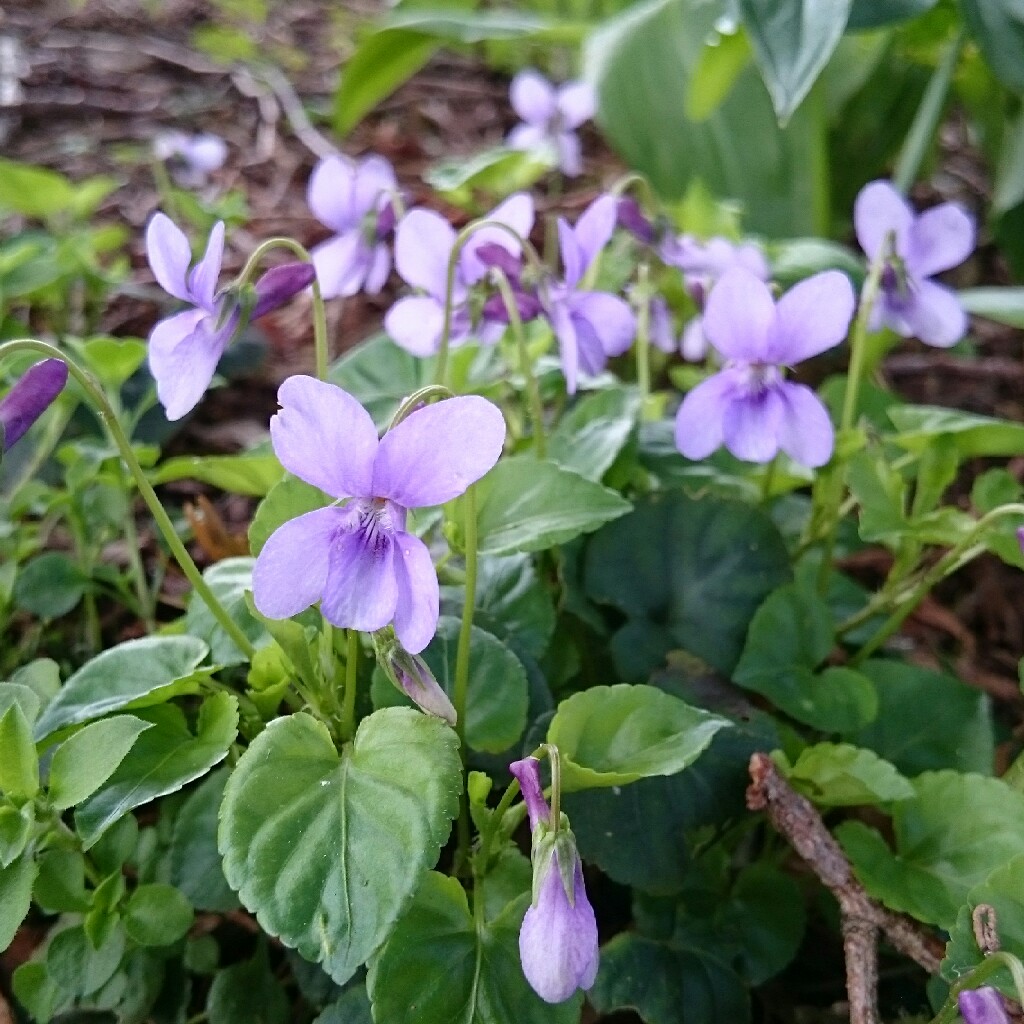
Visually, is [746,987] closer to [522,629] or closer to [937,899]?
[937,899]

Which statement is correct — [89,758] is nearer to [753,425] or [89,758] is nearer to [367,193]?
[753,425]

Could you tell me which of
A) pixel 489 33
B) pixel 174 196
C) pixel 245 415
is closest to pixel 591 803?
pixel 245 415

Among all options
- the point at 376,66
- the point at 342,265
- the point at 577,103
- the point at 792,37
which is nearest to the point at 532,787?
the point at 342,265

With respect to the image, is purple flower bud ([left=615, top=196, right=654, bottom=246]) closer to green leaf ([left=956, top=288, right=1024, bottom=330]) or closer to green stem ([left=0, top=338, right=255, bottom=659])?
green leaf ([left=956, top=288, right=1024, bottom=330])

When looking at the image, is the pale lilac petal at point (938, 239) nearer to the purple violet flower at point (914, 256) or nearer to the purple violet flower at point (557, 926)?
the purple violet flower at point (914, 256)

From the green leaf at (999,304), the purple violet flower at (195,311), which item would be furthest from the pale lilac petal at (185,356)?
the green leaf at (999,304)

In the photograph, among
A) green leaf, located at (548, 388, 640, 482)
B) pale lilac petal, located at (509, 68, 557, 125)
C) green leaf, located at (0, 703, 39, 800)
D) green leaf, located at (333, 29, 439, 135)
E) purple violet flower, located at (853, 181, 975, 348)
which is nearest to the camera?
green leaf, located at (0, 703, 39, 800)

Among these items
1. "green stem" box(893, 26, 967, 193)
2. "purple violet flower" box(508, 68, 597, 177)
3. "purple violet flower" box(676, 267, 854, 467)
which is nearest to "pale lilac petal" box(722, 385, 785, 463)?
"purple violet flower" box(676, 267, 854, 467)
